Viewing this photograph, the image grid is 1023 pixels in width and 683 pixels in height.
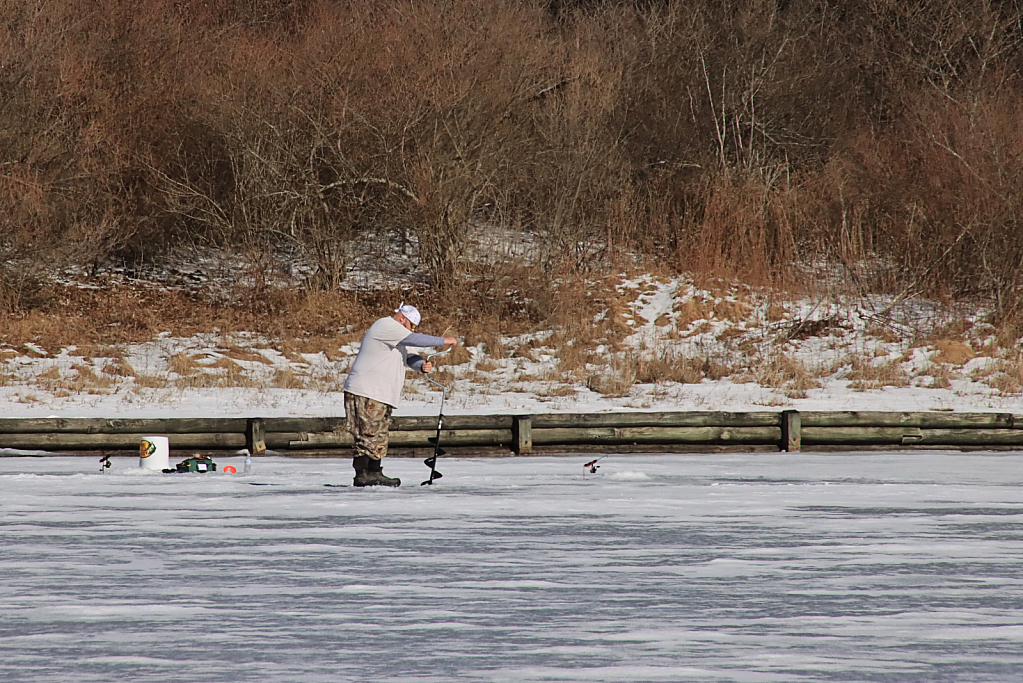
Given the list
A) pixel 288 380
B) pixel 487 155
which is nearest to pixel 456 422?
pixel 288 380

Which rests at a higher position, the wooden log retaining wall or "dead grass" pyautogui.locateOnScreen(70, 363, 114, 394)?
"dead grass" pyautogui.locateOnScreen(70, 363, 114, 394)

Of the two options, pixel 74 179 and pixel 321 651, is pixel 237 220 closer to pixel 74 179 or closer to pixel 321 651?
pixel 74 179

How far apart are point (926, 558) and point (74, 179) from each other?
76.5 feet

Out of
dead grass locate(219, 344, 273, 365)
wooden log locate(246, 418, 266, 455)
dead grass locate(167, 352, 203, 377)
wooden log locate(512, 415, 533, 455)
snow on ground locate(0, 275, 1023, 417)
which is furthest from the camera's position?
dead grass locate(219, 344, 273, 365)

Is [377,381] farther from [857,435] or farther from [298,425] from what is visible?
[857,435]

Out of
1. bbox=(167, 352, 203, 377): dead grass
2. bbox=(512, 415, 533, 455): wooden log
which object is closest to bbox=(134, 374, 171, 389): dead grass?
bbox=(167, 352, 203, 377): dead grass

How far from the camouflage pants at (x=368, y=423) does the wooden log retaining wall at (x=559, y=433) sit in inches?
128

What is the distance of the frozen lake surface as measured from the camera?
518 cm

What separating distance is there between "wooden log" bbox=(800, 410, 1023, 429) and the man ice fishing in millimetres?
5872

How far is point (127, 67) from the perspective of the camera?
3152cm

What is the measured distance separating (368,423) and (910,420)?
7.14 meters

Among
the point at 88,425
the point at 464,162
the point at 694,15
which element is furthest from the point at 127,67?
the point at 88,425

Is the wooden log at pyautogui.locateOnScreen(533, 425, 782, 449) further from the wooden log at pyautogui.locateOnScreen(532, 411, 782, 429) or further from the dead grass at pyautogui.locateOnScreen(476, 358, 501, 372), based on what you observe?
the dead grass at pyautogui.locateOnScreen(476, 358, 501, 372)

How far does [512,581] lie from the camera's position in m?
6.94
